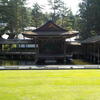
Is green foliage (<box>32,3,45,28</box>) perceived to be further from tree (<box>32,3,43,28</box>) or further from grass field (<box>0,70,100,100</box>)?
grass field (<box>0,70,100,100</box>)

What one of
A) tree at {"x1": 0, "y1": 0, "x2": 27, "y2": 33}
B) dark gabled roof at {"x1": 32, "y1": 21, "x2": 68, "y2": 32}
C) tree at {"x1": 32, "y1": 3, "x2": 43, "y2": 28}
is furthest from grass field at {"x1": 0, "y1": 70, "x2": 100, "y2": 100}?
tree at {"x1": 32, "y1": 3, "x2": 43, "y2": 28}

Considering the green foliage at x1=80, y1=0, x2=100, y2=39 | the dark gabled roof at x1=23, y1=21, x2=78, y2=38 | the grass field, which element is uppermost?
the green foliage at x1=80, y1=0, x2=100, y2=39

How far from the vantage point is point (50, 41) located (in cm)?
2845

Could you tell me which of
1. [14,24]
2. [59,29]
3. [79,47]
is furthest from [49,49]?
[14,24]

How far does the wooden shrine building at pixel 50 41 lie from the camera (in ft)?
85.5

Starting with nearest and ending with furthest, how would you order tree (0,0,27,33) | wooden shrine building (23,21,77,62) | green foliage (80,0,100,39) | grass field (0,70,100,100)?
grass field (0,70,100,100) < wooden shrine building (23,21,77,62) < green foliage (80,0,100,39) < tree (0,0,27,33)

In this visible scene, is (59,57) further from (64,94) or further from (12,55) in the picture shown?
(64,94)

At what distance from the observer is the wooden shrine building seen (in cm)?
2607

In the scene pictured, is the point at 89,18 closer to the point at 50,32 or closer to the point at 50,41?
the point at 50,41

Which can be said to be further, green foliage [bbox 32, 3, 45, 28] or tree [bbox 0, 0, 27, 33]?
green foliage [bbox 32, 3, 45, 28]

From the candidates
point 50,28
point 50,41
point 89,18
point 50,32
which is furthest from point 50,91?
point 89,18

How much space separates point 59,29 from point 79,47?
11188mm

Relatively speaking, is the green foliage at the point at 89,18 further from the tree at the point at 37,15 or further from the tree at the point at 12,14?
the tree at the point at 37,15

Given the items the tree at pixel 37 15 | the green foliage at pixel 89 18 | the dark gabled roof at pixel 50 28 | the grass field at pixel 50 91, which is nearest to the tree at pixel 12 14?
the tree at pixel 37 15
